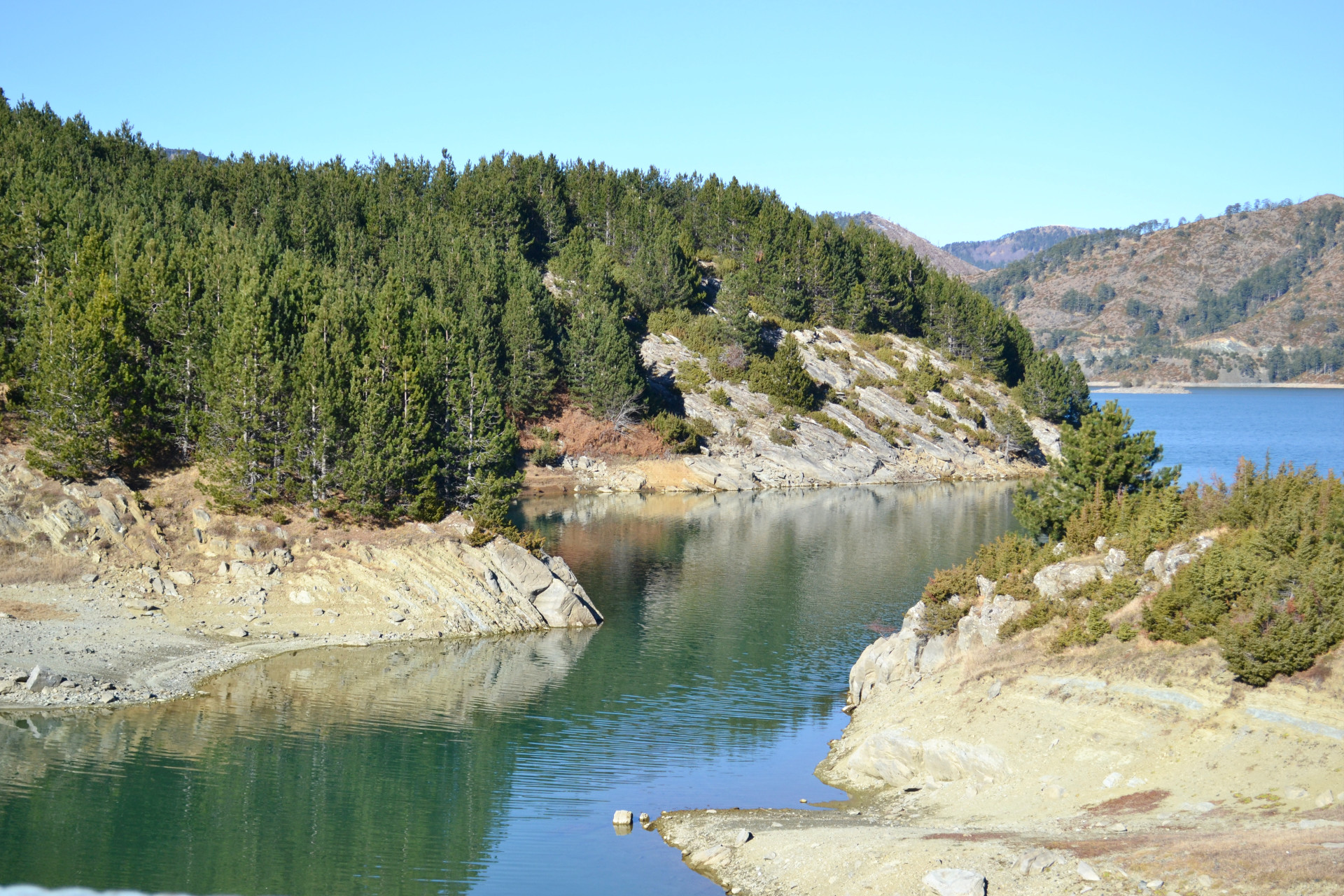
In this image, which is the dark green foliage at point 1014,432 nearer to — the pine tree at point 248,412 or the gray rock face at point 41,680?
the pine tree at point 248,412

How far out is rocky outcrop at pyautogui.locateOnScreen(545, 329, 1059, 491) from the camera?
11244 cm

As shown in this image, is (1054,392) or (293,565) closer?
(293,565)

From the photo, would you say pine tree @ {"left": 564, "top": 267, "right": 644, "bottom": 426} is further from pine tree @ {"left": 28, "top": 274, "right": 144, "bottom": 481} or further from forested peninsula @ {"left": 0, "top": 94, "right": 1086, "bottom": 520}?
pine tree @ {"left": 28, "top": 274, "right": 144, "bottom": 481}

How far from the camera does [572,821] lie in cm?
3241

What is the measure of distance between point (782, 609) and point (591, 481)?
50554mm

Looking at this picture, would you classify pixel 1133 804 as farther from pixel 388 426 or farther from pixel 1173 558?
pixel 388 426

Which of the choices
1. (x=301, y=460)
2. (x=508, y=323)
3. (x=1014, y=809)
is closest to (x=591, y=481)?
(x=508, y=323)

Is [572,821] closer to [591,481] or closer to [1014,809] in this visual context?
[1014,809]

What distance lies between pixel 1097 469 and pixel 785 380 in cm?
7497

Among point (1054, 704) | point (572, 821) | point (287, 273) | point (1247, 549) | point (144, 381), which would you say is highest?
point (287, 273)

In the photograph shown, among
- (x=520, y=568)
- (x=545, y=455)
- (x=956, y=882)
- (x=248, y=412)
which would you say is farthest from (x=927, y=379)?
(x=956, y=882)

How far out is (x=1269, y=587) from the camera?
3178cm

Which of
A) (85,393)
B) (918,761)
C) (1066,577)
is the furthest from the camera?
(85,393)

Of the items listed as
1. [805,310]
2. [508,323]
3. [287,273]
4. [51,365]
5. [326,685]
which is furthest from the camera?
[805,310]
